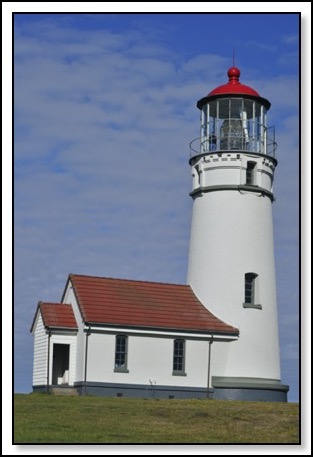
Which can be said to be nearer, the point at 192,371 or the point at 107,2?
the point at 107,2

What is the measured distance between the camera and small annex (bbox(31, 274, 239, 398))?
3416 cm

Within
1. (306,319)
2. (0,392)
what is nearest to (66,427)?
(0,392)

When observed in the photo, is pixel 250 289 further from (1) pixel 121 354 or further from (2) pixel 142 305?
(1) pixel 121 354

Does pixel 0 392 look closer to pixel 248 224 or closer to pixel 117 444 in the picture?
pixel 117 444

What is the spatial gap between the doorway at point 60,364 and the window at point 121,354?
2.54 meters

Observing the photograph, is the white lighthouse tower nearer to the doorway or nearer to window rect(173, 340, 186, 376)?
window rect(173, 340, 186, 376)

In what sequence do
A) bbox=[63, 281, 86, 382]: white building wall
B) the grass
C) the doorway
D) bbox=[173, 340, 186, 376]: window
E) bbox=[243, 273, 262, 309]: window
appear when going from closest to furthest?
1. the grass
2. bbox=[63, 281, 86, 382]: white building wall
3. bbox=[173, 340, 186, 376]: window
4. the doorway
5. bbox=[243, 273, 262, 309]: window

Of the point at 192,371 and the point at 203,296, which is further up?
the point at 203,296

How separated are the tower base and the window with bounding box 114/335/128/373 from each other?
373cm

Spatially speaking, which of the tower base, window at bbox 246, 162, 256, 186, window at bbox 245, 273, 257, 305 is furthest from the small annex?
window at bbox 246, 162, 256, 186

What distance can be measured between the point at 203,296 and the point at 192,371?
324cm

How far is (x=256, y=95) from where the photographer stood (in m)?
37.8

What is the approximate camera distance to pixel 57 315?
3503 centimetres

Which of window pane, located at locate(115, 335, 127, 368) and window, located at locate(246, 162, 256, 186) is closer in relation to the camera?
window pane, located at locate(115, 335, 127, 368)
